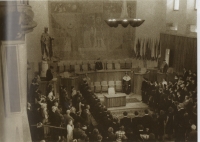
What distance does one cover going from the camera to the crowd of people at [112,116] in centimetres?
678

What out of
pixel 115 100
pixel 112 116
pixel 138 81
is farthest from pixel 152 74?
pixel 112 116

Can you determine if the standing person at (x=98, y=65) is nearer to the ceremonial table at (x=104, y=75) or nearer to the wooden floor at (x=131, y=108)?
the ceremonial table at (x=104, y=75)

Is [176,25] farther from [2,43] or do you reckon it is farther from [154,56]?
[2,43]

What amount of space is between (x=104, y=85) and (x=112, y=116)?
73 centimetres

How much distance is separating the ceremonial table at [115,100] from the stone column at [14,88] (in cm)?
178

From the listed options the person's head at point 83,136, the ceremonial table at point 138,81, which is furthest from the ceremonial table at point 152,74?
the person's head at point 83,136

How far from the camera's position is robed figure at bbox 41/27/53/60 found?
6571 mm

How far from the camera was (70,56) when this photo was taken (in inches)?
265

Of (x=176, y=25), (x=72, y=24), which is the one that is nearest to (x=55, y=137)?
(x=72, y=24)

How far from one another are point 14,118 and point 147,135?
Result: 298cm

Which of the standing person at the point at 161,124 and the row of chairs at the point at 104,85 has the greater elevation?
the row of chairs at the point at 104,85

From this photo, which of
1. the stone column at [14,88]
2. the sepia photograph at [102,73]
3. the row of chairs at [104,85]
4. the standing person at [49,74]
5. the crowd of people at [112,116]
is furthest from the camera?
the row of chairs at [104,85]

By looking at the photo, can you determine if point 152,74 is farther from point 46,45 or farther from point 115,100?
point 46,45

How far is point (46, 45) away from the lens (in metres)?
6.62
